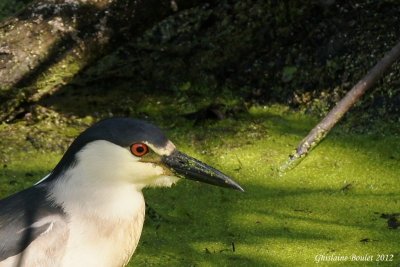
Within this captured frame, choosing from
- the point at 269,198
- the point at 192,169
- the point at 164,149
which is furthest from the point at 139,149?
the point at 269,198

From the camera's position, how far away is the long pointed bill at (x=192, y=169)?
12.3ft

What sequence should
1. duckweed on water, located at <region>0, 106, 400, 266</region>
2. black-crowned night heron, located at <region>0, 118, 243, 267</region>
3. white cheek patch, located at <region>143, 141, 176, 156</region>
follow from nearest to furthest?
black-crowned night heron, located at <region>0, 118, 243, 267</region>, white cheek patch, located at <region>143, 141, 176, 156</region>, duckweed on water, located at <region>0, 106, 400, 266</region>

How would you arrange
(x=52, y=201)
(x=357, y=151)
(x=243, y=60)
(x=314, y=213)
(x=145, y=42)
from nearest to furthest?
(x=52, y=201)
(x=314, y=213)
(x=357, y=151)
(x=243, y=60)
(x=145, y=42)

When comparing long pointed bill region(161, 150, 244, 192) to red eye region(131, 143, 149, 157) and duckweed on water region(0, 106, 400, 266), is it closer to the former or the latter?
red eye region(131, 143, 149, 157)

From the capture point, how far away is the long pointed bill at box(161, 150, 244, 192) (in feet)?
12.3

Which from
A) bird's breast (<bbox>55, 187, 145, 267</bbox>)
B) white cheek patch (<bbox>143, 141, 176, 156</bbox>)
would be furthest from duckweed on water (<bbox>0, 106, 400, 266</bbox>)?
white cheek patch (<bbox>143, 141, 176, 156</bbox>)

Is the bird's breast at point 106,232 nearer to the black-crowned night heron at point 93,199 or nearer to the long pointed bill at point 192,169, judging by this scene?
the black-crowned night heron at point 93,199

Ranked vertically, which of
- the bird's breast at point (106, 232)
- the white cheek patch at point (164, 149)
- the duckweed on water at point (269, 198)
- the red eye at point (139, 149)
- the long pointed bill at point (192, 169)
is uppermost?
the red eye at point (139, 149)

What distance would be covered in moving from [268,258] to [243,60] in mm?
1647

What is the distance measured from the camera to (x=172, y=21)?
6094 mm

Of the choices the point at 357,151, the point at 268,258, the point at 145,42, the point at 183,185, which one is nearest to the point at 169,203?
the point at 183,185

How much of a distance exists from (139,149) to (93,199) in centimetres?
25

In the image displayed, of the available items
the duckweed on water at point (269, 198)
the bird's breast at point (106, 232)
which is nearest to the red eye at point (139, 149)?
the bird's breast at point (106, 232)

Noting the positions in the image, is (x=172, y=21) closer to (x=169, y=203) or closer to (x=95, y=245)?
(x=169, y=203)
